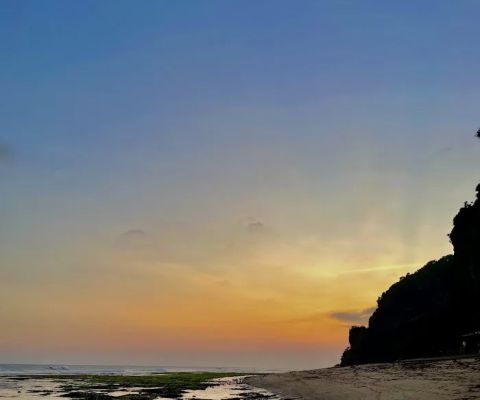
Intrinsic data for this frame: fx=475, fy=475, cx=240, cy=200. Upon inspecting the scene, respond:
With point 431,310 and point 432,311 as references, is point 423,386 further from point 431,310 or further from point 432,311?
point 431,310

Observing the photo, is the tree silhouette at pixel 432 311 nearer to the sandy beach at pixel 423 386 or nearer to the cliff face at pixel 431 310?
the cliff face at pixel 431 310

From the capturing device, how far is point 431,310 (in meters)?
87.3

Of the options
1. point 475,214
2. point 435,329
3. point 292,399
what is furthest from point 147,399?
point 475,214

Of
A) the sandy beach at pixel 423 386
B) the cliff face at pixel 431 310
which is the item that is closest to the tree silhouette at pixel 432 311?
the cliff face at pixel 431 310

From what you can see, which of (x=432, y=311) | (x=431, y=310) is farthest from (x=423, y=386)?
(x=431, y=310)

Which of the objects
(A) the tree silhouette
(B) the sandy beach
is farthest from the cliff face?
(B) the sandy beach

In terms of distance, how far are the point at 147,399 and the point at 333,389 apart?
16074 mm

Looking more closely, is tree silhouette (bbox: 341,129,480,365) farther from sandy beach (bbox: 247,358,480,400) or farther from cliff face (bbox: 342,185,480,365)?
sandy beach (bbox: 247,358,480,400)

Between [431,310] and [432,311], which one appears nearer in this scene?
[432,311]

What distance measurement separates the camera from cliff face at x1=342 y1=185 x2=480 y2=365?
64625 mm

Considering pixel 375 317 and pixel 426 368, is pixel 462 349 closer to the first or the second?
pixel 426 368

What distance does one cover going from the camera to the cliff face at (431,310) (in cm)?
6462

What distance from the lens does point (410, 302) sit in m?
95.8

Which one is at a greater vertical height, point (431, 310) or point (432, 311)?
point (431, 310)
